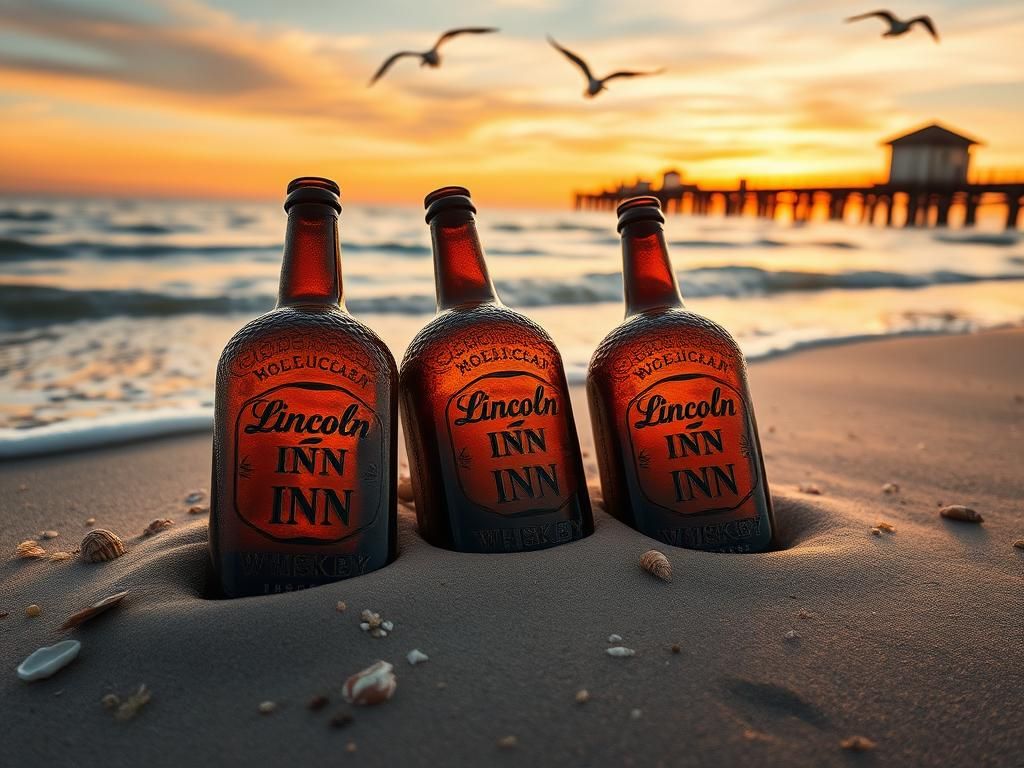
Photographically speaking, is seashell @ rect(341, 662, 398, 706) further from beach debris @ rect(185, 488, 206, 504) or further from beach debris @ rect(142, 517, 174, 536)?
beach debris @ rect(185, 488, 206, 504)

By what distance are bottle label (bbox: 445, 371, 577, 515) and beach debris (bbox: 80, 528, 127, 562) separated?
0.81 metres

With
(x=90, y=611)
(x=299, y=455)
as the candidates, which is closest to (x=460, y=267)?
(x=299, y=455)

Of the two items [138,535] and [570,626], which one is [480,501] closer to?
[570,626]

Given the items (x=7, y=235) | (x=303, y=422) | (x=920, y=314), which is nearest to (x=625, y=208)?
(x=303, y=422)

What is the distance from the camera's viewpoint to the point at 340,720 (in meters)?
1.12

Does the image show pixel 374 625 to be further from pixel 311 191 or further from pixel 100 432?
pixel 100 432

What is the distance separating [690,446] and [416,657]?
2.38 feet

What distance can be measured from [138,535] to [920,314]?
7.34 meters

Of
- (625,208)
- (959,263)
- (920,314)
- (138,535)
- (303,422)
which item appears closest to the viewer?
(303,422)

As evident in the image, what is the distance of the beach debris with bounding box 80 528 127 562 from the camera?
1.77 meters

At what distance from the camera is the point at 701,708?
3.83 ft

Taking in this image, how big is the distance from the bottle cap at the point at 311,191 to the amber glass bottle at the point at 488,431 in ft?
0.73

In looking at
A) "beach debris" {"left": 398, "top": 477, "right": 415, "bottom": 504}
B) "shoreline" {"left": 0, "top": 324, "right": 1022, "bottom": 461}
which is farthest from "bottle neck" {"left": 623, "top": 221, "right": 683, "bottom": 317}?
"shoreline" {"left": 0, "top": 324, "right": 1022, "bottom": 461}

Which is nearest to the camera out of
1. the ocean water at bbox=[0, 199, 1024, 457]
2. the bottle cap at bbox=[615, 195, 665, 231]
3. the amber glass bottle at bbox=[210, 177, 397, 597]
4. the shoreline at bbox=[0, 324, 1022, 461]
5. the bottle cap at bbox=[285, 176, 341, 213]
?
the amber glass bottle at bbox=[210, 177, 397, 597]
